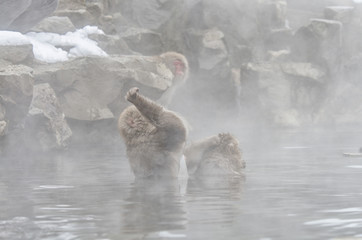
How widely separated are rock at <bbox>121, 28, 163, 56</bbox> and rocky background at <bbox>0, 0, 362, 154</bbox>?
0.02 metres

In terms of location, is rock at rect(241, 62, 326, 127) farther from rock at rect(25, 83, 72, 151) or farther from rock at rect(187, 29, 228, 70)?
rock at rect(25, 83, 72, 151)

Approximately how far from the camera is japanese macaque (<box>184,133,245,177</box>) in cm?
832

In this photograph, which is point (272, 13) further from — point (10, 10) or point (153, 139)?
point (153, 139)

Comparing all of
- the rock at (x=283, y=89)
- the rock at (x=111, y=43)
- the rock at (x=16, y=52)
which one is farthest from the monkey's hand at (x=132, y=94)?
the rock at (x=283, y=89)

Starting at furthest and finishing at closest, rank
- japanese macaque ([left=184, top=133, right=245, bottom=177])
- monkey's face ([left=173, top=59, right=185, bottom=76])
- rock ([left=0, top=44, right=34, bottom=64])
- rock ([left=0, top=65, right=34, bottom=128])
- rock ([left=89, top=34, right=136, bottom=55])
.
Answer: rock ([left=89, top=34, right=136, bottom=55]) < monkey's face ([left=173, top=59, right=185, bottom=76]) < rock ([left=0, top=44, right=34, bottom=64]) < rock ([left=0, top=65, right=34, bottom=128]) < japanese macaque ([left=184, top=133, right=245, bottom=177])

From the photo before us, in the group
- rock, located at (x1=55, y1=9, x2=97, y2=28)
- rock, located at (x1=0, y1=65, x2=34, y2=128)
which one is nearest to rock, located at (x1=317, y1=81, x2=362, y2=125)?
rock, located at (x1=55, y1=9, x2=97, y2=28)

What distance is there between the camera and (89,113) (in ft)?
49.3

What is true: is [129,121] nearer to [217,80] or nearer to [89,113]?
[89,113]

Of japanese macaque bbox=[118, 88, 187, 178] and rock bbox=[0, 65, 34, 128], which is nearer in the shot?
japanese macaque bbox=[118, 88, 187, 178]

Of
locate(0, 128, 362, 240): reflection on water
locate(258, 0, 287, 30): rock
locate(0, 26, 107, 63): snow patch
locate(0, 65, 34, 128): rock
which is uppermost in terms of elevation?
locate(258, 0, 287, 30): rock

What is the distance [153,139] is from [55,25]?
1035 centimetres

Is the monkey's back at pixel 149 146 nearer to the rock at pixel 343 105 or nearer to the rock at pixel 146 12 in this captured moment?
the rock at pixel 146 12

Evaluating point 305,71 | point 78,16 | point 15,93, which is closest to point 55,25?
point 78,16

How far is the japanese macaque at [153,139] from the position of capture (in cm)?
759
